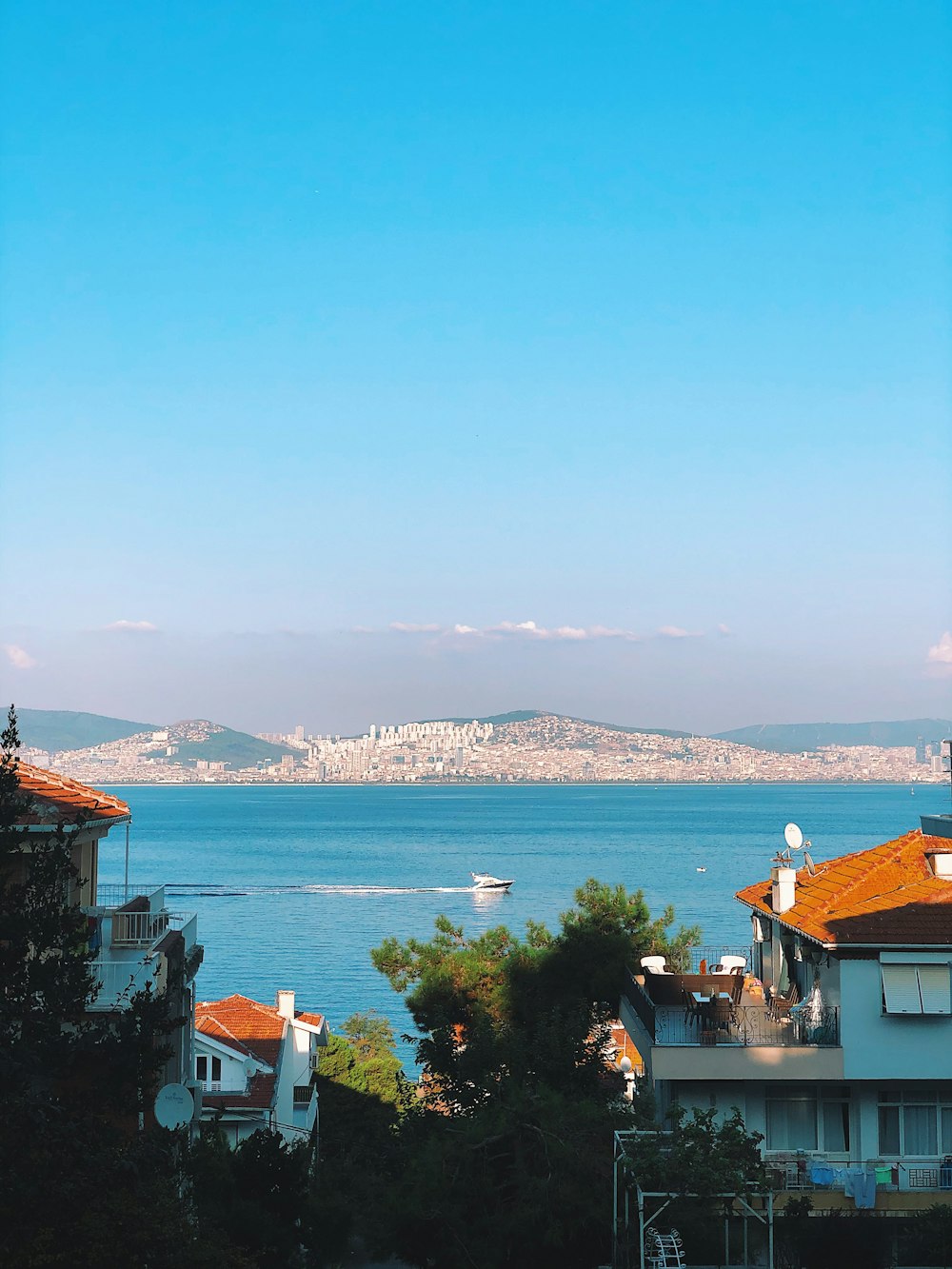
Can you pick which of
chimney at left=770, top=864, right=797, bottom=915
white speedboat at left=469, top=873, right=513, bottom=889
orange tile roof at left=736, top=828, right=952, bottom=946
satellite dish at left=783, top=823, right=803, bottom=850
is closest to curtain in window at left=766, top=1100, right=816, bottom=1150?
orange tile roof at left=736, top=828, right=952, bottom=946

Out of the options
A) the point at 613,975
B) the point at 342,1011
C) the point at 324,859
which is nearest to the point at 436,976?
the point at 613,975

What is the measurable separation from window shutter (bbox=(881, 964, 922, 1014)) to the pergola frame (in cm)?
411

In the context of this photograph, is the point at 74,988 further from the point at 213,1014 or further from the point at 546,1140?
the point at 213,1014

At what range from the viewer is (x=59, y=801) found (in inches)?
675

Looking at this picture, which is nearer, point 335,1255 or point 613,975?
point 335,1255

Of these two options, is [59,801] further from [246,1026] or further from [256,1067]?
[246,1026]

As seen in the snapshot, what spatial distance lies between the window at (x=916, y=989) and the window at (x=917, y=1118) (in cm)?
146

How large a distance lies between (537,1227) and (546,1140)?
1.01 m

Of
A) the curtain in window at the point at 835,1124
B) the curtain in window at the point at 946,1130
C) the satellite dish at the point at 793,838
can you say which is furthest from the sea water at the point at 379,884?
the curtain in window at the point at 946,1130

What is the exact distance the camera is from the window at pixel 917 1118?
68.6ft

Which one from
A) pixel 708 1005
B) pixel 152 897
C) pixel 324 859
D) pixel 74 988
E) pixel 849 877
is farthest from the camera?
pixel 324 859

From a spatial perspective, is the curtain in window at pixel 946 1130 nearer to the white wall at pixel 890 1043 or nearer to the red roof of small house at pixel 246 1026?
the white wall at pixel 890 1043

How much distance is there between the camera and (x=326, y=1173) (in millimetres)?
27891

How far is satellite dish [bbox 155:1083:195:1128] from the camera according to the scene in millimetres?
15094
